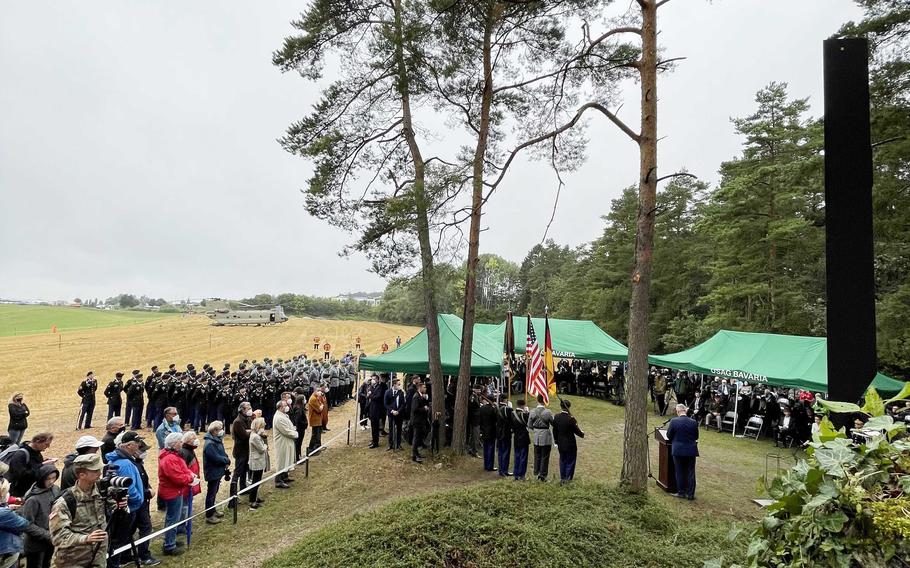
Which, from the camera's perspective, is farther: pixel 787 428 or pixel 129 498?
pixel 787 428

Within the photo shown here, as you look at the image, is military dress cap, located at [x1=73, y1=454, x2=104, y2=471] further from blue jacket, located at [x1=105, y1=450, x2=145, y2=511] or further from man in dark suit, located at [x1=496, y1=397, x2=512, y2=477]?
man in dark suit, located at [x1=496, y1=397, x2=512, y2=477]

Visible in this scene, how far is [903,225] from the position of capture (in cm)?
1132

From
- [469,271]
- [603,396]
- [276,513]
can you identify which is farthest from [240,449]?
[603,396]

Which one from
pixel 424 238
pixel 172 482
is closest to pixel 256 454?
pixel 172 482

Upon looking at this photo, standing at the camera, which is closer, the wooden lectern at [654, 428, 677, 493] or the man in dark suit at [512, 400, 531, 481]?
the wooden lectern at [654, 428, 677, 493]

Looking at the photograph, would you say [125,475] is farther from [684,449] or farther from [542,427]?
Result: [684,449]

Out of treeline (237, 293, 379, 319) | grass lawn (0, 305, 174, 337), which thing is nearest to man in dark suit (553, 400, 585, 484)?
grass lawn (0, 305, 174, 337)

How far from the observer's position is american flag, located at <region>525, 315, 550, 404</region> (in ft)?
31.3

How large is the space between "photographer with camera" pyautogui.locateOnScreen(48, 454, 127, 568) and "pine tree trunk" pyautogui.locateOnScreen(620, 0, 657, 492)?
6.09 metres

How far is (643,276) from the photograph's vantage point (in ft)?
21.8

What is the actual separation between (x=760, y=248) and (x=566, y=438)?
1794 cm

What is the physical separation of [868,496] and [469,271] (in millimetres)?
8101

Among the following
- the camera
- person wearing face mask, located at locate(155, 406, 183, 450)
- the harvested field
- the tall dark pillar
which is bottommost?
the harvested field

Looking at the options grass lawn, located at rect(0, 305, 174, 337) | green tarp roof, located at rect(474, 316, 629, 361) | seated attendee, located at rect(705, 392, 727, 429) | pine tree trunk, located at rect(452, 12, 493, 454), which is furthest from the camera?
grass lawn, located at rect(0, 305, 174, 337)
